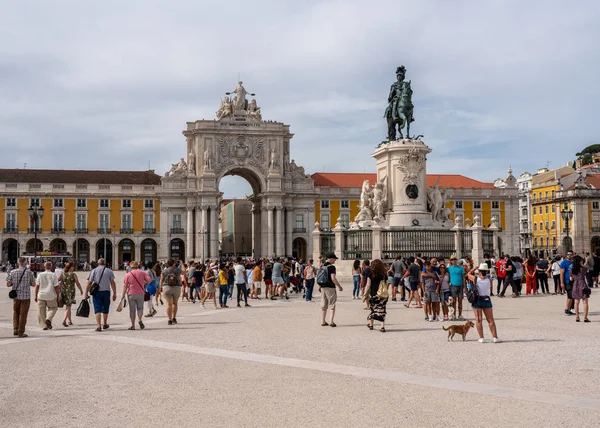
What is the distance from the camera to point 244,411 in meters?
7.41

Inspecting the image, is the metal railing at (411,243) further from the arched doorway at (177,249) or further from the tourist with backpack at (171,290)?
the arched doorway at (177,249)

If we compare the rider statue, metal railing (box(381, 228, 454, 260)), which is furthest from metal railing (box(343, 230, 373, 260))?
the rider statue

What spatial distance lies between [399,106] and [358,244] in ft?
19.7

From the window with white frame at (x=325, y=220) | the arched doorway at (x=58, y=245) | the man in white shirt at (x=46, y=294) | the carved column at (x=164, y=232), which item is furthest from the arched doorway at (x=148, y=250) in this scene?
the man in white shirt at (x=46, y=294)

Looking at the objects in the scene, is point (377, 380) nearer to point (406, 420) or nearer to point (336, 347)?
point (406, 420)

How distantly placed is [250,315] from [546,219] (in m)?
77.1

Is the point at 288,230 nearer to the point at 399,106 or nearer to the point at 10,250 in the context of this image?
the point at 10,250

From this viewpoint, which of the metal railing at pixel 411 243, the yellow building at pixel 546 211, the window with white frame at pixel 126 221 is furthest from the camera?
the yellow building at pixel 546 211

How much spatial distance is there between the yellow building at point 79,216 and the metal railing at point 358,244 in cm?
5304

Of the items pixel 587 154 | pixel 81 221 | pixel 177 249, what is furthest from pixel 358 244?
pixel 587 154

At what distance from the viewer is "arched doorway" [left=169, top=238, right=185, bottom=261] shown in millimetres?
81750

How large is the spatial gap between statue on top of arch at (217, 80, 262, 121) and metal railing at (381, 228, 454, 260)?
5711 cm

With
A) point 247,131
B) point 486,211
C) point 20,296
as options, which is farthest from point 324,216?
point 20,296

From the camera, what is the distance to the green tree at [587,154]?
4550 inches
